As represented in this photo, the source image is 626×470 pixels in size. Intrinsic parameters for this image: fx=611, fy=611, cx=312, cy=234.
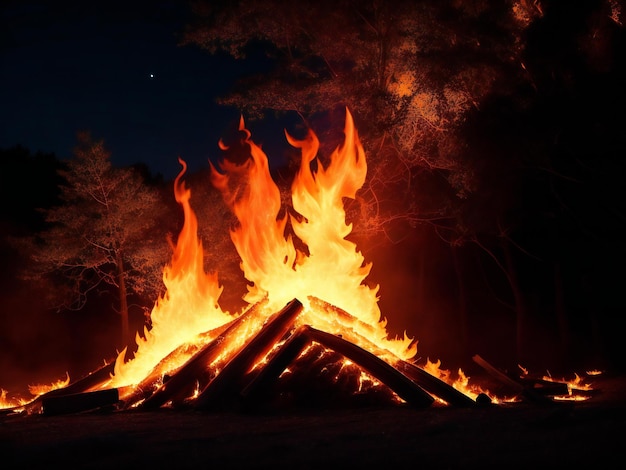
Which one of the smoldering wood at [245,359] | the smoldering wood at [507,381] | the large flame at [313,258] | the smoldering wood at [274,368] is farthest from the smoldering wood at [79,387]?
the smoldering wood at [507,381]

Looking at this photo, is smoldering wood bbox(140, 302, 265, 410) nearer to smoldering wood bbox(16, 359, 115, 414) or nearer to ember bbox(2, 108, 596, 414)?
ember bbox(2, 108, 596, 414)

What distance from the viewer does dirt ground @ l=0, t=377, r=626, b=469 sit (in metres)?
4.77

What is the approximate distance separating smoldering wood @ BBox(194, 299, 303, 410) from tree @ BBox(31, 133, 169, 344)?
989cm

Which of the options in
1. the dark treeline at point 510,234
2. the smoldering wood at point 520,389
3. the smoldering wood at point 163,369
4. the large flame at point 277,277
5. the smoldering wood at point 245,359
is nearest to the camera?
the smoldering wood at point 245,359

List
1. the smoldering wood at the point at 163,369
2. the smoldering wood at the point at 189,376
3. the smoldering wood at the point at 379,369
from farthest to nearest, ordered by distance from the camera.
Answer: the smoldering wood at the point at 163,369 → the smoldering wood at the point at 189,376 → the smoldering wood at the point at 379,369

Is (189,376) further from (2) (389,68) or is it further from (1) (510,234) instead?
(1) (510,234)

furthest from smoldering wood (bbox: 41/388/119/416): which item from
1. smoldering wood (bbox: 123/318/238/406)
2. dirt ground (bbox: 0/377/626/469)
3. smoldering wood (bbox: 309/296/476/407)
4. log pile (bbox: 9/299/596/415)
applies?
smoldering wood (bbox: 309/296/476/407)

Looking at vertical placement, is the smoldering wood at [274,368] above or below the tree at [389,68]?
below

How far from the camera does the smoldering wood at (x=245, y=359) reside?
27.0 ft

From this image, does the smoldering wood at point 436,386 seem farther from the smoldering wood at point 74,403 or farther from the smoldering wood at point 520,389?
the smoldering wood at point 74,403

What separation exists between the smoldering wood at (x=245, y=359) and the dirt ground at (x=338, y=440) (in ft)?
2.27

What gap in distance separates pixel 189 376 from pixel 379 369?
2.78m

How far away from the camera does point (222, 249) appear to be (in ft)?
61.9

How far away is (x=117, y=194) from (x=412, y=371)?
12657 mm
